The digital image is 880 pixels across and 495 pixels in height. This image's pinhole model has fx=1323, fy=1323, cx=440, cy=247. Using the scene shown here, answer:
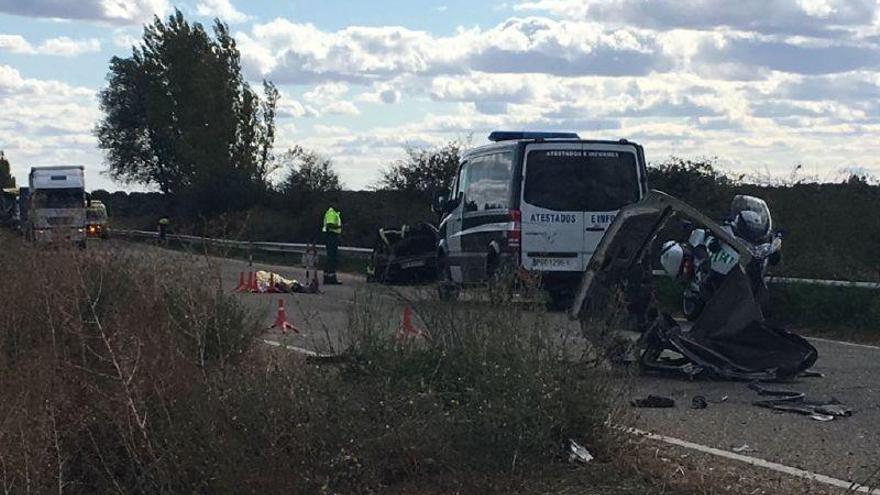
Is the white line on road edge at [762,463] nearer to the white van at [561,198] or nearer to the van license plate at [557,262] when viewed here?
the white van at [561,198]

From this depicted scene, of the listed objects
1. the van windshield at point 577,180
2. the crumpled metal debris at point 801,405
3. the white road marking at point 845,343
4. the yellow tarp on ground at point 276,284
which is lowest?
the white road marking at point 845,343

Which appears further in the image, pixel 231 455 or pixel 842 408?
pixel 842 408

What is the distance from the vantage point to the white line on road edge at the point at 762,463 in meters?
7.12

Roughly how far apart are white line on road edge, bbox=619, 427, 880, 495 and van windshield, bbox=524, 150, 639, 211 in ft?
30.9

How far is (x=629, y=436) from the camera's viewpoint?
7.41 m

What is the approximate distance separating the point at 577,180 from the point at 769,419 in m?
8.76

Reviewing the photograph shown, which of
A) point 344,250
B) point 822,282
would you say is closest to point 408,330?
point 822,282

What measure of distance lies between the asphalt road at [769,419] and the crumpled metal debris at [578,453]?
0.47 metres

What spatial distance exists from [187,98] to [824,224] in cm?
4902

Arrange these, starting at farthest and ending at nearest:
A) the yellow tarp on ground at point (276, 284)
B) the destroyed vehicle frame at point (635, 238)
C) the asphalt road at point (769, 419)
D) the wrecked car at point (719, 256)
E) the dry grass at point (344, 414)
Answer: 1. the yellow tarp on ground at point (276, 284)
2. the wrecked car at point (719, 256)
3. the destroyed vehicle frame at point (635, 238)
4. the asphalt road at point (769, 419)
5. the dry grass at point (344, 414)

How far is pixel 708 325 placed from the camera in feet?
37.7

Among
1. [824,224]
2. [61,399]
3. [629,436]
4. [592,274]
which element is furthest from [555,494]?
[824,224]

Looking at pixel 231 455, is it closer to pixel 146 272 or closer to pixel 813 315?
pixel 146 272

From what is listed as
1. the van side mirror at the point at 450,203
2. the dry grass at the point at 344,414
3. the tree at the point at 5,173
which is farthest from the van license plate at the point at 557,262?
the tree at the point at 5,173
